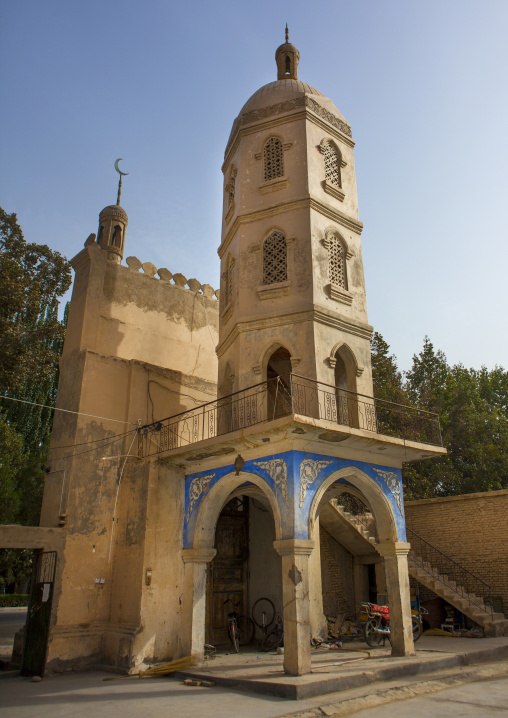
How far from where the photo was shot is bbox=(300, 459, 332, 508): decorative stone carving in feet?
33.4

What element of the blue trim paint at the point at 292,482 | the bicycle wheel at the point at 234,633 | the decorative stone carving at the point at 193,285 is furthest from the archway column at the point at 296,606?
the decorative stone carving at the point at 193,285

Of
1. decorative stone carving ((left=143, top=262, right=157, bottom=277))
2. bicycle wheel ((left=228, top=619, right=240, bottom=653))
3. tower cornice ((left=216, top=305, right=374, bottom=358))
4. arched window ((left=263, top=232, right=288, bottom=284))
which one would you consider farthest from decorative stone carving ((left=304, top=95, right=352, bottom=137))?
bicycle wheel ((left=228, top=619, right=240, bottom=653))

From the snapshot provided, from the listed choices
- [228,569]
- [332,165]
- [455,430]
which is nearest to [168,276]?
[332,165]

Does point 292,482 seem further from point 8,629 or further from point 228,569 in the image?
point 8,629

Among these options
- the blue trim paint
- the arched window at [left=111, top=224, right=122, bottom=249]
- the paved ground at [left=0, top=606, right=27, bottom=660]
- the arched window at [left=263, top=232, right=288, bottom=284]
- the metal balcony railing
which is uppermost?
the arched window at [left=111, top=224, right=122, bottom=249]

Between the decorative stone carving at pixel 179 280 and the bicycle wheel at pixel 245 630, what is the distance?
31.3 feet

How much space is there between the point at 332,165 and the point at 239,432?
8062 millimetres

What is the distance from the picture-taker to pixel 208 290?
1747cm

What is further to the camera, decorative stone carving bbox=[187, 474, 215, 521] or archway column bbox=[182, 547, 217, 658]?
decorative stone carving bbox=[187, 474, 215, 521]

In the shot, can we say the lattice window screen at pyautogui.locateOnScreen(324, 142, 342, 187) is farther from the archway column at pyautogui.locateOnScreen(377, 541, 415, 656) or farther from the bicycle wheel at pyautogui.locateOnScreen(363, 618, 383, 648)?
the bicycle wheel at pyautogui.locateOnScreen(363, 618, 383, 648)

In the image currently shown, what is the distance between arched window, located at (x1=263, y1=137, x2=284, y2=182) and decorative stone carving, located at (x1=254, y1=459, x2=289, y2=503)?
7420 mm

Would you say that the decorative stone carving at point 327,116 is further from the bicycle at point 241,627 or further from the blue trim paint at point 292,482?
the bicycle at point 241,627

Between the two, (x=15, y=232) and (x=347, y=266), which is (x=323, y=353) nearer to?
(x=347, y=266)

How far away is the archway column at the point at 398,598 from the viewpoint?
431 inches
